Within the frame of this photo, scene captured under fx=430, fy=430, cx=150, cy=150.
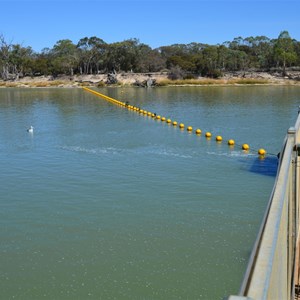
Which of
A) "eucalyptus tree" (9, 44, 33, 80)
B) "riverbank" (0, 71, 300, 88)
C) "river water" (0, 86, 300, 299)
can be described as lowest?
"river water" (0, 86, 300, 299)

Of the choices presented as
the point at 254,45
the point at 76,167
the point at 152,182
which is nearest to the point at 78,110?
the point at 76,167

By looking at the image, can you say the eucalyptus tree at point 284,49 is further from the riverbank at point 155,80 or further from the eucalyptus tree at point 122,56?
the eucalyptus tree at point 122,56

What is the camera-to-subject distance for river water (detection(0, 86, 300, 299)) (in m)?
10.2

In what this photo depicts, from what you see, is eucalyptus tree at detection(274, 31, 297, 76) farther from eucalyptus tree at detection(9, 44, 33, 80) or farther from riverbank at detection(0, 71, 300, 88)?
eucalyptus tree at detection(9, 44, 33, 80)

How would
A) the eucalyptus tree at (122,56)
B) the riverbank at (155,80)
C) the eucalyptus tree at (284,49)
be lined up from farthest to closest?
the eucalyptus tree at (122,56)
the eucalyptus tree at (284,49)
the riverbank at (155,80)

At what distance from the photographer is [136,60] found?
119250mm

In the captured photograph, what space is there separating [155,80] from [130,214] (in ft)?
307

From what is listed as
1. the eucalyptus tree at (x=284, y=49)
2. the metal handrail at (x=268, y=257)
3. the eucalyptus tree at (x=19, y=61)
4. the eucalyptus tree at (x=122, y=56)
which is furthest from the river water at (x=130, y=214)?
the eucalyptus tree at (x=19, y=61)

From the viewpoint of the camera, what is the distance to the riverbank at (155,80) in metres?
Result: 103

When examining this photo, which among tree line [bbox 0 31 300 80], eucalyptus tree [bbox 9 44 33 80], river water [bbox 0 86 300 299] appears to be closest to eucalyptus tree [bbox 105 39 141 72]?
tree line [bbox 0 31 300 80]

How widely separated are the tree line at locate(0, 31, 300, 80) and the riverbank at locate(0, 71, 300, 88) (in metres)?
3.23

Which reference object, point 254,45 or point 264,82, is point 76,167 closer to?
point 264,82

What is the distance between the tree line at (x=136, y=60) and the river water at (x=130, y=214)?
87082 mm

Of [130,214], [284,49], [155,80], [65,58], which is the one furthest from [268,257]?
[65,58]
